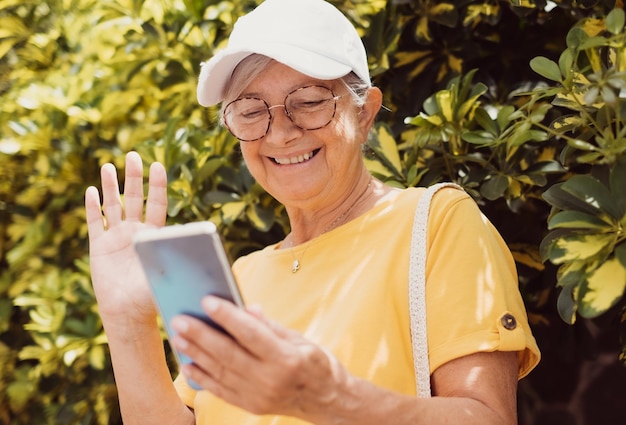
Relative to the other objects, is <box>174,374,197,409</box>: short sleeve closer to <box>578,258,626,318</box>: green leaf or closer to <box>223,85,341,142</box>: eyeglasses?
<box>223,85,341,142</box>: eyeglasses

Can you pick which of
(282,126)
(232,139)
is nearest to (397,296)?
(282,126)

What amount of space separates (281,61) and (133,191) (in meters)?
0.48

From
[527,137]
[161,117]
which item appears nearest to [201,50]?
[161,117]

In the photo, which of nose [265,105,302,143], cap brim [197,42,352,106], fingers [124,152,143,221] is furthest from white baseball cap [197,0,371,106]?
fingers [124,152,143,221]

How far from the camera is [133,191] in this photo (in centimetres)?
200

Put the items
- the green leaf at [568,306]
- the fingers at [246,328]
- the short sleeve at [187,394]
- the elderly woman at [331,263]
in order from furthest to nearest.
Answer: the short sleeve at [187,394] < the green leaf at [568,306] < the elderly woman at [331,263] < the fingers at [246,328]

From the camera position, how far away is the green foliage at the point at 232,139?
6.04 feet

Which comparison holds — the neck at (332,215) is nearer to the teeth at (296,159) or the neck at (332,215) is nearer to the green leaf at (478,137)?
the teeth at (296,159)

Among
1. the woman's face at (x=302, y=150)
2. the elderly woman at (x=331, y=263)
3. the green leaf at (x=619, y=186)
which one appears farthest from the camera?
the woman's face at (x=302, y=150)

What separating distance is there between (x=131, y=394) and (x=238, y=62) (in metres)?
0.80

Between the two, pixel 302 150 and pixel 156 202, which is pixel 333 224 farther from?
pixel 156 202

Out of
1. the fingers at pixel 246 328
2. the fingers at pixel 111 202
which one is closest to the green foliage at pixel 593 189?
the fingers at pixel 246 328

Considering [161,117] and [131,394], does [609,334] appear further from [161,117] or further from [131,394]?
[161,117]

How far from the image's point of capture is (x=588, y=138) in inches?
76.9
